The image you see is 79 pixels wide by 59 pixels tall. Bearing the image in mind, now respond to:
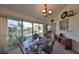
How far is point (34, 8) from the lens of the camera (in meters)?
1.88

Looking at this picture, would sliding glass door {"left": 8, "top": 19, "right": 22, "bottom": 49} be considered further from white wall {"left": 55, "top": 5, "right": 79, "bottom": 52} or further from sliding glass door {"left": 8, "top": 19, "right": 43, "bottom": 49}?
white wall {"left": 55, "top": 5, "right": 79, "bottom": 52}

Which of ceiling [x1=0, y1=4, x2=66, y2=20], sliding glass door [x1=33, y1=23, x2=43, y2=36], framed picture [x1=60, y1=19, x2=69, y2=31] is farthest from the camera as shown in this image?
framed picture [x1=60, y1=19, x2=69, y2=31]

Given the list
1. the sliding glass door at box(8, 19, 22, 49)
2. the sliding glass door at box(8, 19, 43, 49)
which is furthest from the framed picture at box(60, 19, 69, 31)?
the sliding glass door at box(8, 19, 22, 49)

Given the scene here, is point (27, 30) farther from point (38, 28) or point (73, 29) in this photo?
point (73, 29)

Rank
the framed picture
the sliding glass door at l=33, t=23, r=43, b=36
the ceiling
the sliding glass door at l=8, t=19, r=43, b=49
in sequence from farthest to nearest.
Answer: the framed picture, the sliding glass door at l=33, t=23, r=43, b=36, the sliding glass door at l=8, t=19, r=43, b=49, the ceiling

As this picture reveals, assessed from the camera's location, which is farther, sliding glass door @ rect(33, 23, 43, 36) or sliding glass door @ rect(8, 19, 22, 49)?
sliding glass door @ rect(33, 23, 43, 36)

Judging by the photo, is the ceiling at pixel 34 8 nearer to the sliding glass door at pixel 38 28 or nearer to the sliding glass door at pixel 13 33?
the sliding glass door at pixel 38 28

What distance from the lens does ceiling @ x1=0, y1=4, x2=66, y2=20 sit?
1.76 meters

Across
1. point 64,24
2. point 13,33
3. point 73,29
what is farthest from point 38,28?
point 73,29

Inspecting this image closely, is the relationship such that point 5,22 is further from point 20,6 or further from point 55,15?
point 55,15

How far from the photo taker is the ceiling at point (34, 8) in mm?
1758
